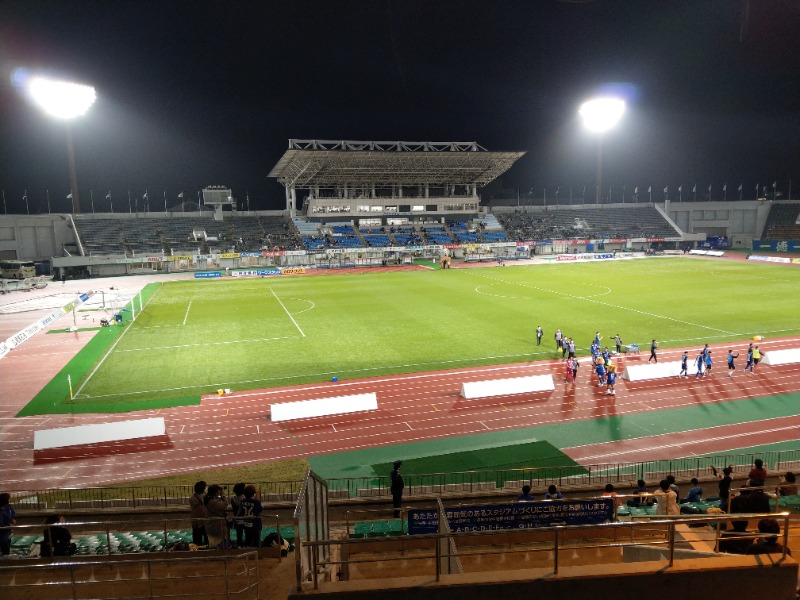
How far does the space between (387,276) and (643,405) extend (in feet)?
148

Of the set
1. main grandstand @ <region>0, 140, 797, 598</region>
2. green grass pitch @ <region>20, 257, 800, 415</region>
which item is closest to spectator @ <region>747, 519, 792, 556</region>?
main grandstand @ <region>0, 140, 797, 598</region>

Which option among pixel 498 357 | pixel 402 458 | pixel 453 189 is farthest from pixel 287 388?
pixel 453 189

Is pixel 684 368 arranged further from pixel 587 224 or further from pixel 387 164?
pixel 587 224

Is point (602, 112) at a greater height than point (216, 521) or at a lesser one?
greater

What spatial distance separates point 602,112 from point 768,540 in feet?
331

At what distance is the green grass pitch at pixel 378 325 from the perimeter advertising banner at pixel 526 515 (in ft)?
54.8

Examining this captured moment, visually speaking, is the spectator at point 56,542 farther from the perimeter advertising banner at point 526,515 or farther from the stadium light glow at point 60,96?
the stadium light glow at point 60,96

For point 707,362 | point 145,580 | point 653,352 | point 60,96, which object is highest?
point 60,96

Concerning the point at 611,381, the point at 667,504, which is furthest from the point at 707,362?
the point at 667,504

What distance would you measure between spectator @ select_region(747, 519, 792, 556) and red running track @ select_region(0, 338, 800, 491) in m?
11.0

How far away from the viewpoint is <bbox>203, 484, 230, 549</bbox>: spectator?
26.7 ft

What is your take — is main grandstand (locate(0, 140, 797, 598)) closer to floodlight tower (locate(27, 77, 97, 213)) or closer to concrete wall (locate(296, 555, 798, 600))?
concrete wall (locate(296, 555, 798, 600))

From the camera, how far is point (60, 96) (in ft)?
230

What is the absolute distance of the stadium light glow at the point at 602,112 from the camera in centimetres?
9425
